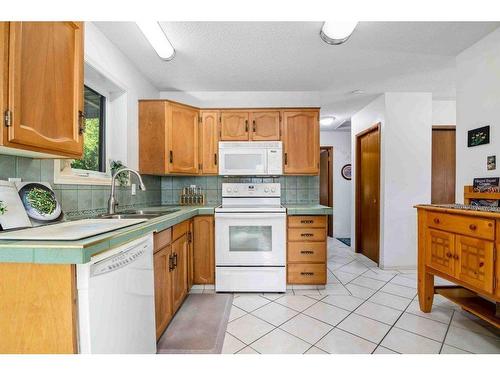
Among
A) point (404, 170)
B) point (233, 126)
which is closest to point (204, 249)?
point (233, 126)

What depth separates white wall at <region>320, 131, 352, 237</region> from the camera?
516cm

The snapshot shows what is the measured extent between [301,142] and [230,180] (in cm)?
102

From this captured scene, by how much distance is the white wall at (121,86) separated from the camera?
1.84 metres

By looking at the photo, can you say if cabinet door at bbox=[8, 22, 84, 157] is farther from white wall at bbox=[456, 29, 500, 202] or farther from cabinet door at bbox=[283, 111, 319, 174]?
white wall at bbox=[456, 29, 500, 202]

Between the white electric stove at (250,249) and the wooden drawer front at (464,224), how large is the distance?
124 centimetres

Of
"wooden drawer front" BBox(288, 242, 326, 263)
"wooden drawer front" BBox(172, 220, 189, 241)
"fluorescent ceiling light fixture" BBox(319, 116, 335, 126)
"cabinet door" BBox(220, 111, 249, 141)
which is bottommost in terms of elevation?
"wooden drawer front" BBox(288, 242, 326, 263)

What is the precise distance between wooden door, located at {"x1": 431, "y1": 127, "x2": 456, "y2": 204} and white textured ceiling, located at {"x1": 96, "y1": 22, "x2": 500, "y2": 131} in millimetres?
563

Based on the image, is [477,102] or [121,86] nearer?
[477,102]

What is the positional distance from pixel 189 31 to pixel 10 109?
1397mm

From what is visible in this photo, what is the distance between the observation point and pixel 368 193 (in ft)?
11.8

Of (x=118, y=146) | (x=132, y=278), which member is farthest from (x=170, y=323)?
(x=118, y=146)

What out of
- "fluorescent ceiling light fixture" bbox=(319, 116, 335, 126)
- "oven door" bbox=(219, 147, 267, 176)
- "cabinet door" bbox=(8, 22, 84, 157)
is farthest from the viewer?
"fluorescent ceiling light fixture" bbox=(319, 116, 335, 126)

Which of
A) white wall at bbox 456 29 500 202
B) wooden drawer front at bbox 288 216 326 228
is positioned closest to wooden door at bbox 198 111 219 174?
wooden drawer front at bbox 288 216 326 228

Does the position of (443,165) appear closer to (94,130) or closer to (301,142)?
(301,142)
